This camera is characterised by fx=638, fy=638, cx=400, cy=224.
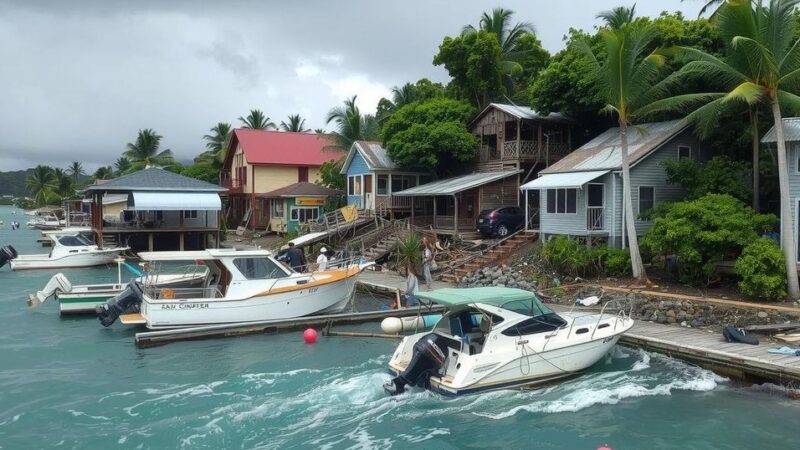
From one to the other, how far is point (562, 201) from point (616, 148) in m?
3.07

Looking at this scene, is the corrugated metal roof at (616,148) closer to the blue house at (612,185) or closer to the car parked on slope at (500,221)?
the blue house at (612,185)

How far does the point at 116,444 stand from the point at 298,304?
9.10 meters

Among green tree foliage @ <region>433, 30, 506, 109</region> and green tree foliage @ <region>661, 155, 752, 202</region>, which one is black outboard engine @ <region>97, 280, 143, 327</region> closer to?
green tree foliage @ <region>661, 155, 752, 202</region>

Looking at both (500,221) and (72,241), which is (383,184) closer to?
(500,221)

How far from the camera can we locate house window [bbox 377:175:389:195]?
1499 inches

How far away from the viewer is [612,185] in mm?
23875

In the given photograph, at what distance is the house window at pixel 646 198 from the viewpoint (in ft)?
80.3

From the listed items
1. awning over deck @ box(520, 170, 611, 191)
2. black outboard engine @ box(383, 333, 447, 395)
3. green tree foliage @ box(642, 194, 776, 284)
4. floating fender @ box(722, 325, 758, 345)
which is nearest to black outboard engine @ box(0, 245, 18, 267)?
awning over deck @ box(520, 170, 611, 191)

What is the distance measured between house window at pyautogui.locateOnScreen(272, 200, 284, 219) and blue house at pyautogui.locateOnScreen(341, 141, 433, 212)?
9.25 meters

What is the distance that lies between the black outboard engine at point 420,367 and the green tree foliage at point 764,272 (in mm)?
9316

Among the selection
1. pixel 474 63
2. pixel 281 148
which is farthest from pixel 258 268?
pixel 281 148

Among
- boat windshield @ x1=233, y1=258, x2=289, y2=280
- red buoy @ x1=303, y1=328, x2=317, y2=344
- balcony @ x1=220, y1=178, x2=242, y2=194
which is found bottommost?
red buoy @ x1=303, y1=328, x2=317, y2=344

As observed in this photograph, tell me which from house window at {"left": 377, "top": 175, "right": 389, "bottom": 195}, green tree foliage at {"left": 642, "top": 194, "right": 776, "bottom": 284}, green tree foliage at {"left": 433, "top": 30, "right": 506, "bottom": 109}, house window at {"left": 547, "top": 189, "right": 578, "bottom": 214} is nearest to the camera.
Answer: green tree foliage at {"left": 642, "top": 194, "right": 776, "bottom": 284}

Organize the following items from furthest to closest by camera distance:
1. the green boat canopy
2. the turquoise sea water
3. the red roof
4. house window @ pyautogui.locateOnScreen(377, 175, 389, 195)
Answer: the red roof, house window @ pyautogui.locateOnScreen(377, 175, 389, 195), the green boat canopy, the turquoise sea water
